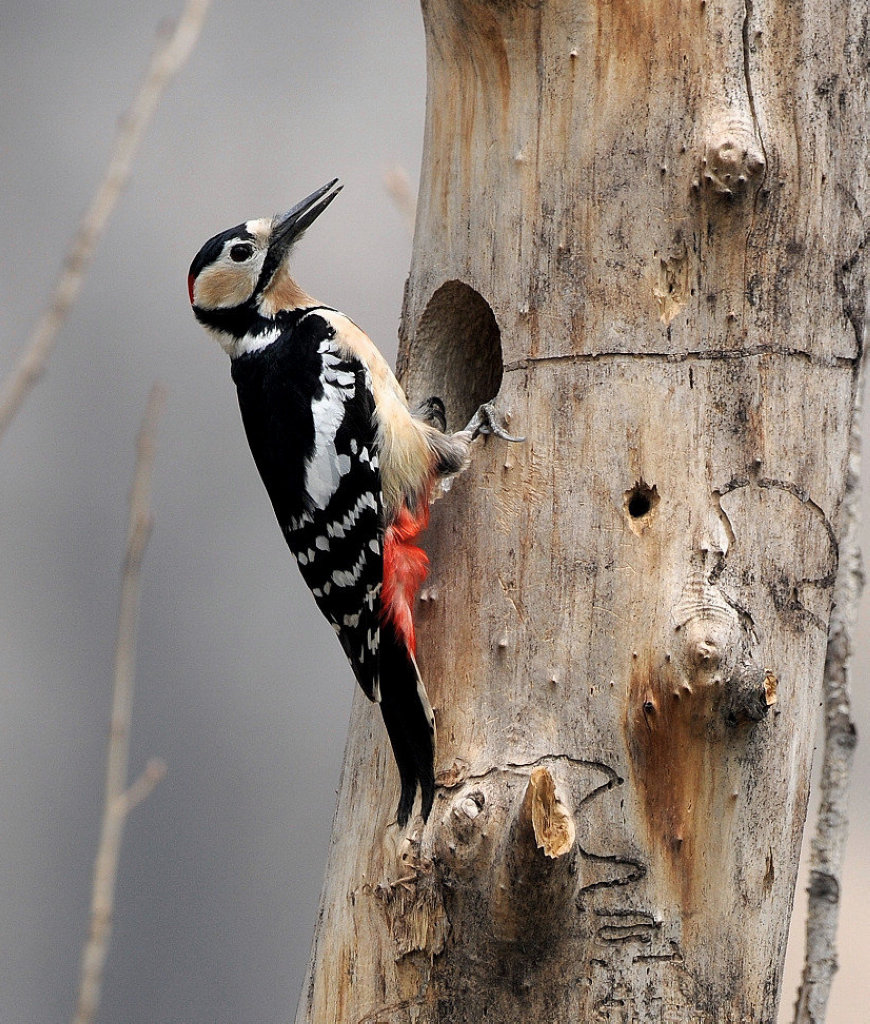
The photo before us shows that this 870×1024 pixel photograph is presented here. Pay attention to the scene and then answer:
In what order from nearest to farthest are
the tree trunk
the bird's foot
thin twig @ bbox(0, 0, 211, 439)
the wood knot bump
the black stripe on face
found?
thin twig @ bbox(0, 0, 211, 439) < the tree trunk < the wood knot bump < the bird's foot < the black stripe on face

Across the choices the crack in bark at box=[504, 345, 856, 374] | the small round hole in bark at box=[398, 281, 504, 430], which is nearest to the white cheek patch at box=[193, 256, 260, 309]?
the small round hole in bark at box=[398, 281, 504, 430]

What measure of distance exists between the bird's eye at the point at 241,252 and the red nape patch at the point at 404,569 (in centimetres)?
80

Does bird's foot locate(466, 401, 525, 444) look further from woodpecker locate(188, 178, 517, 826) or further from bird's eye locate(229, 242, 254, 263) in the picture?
bird's eye locate(229, 242, 254, 263)

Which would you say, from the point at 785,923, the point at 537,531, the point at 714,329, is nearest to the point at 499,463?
the point at 537,531

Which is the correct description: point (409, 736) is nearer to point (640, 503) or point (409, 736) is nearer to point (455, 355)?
point (640, 503)

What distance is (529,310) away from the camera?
2.58m

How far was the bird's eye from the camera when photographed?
318 cm

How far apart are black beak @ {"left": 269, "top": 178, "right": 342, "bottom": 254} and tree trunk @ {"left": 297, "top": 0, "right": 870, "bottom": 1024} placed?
701 millimetres

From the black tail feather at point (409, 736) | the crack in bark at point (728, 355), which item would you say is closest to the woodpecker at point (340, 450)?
the black tail feather at point (409, 736)

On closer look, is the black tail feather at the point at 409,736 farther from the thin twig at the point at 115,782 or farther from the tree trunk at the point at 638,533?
the thin twig at the point at 115,782

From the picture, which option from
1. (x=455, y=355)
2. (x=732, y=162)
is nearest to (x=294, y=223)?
(x=455, y=355)

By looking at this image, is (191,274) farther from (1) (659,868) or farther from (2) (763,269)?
(1) (659,868)

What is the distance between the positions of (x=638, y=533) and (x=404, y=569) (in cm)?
55

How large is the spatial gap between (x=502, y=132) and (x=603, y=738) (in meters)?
1.22
